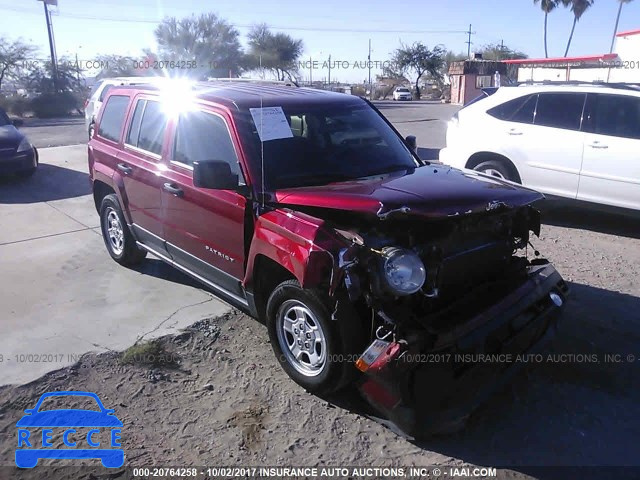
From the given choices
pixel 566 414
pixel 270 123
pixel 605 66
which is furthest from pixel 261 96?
pixel 605 66

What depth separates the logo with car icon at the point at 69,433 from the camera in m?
3.13

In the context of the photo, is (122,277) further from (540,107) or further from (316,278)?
(540,107)

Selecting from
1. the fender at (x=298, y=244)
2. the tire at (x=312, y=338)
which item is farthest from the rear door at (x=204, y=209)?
the tire at (x=312, y=338)

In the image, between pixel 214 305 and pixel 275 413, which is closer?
pixel 275 413

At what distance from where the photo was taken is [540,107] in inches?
287

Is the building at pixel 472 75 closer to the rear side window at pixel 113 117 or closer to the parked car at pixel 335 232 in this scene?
the rear side window at pixel 113 117

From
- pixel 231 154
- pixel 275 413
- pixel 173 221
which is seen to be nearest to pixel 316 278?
pixel 275 413

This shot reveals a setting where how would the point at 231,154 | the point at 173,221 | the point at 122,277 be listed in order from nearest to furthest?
the point at 231,154 → the point at 173,221 → the point at 122,277

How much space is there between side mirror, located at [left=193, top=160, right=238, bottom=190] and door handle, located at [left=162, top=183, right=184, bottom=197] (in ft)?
2.64

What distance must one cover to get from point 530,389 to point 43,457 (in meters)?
3.01

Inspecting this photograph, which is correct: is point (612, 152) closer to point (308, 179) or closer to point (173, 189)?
point (308, 179)

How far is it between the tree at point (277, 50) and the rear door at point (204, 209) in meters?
52.5

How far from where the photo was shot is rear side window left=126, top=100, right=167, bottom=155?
4.85 m

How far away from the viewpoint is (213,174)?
3602mm
